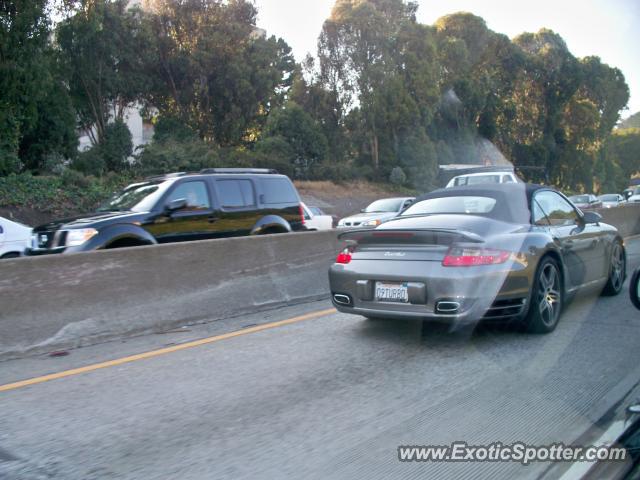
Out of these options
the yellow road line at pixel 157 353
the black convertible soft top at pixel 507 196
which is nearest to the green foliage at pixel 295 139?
the yellow road line at pixel 157 353

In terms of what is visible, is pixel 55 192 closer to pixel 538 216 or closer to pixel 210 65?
pixel 210 65

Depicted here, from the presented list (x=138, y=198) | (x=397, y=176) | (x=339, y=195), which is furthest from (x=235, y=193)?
(x=397, y=176)

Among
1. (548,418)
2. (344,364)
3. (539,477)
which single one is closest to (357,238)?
(344,364)

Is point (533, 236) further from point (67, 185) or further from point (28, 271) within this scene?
point (67, 185)

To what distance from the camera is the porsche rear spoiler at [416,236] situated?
6.05 metres

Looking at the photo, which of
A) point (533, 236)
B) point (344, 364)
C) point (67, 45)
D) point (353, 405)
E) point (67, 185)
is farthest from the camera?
point (67, 45)

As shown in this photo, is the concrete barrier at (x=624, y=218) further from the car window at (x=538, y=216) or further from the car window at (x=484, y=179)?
the car window at (x=538, y=216)

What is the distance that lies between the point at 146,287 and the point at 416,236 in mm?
3404

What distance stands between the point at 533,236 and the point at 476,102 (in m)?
45.4

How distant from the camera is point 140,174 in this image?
97.3ft

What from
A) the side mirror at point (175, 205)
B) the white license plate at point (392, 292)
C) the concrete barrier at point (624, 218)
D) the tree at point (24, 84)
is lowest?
the concrete barrier at point (624, 218)

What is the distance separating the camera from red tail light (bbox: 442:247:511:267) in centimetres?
596

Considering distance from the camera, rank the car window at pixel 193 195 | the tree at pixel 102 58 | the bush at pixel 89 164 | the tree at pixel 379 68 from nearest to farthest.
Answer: the car window at pixel 193 195 → the tree at pixel 102 58 → the bush at pixel 89 164 → the tree at pixel 379 68

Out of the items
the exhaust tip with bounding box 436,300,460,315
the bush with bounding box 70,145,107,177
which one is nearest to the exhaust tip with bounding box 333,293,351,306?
the exhaust tip with bounding box 436,300,460,315
